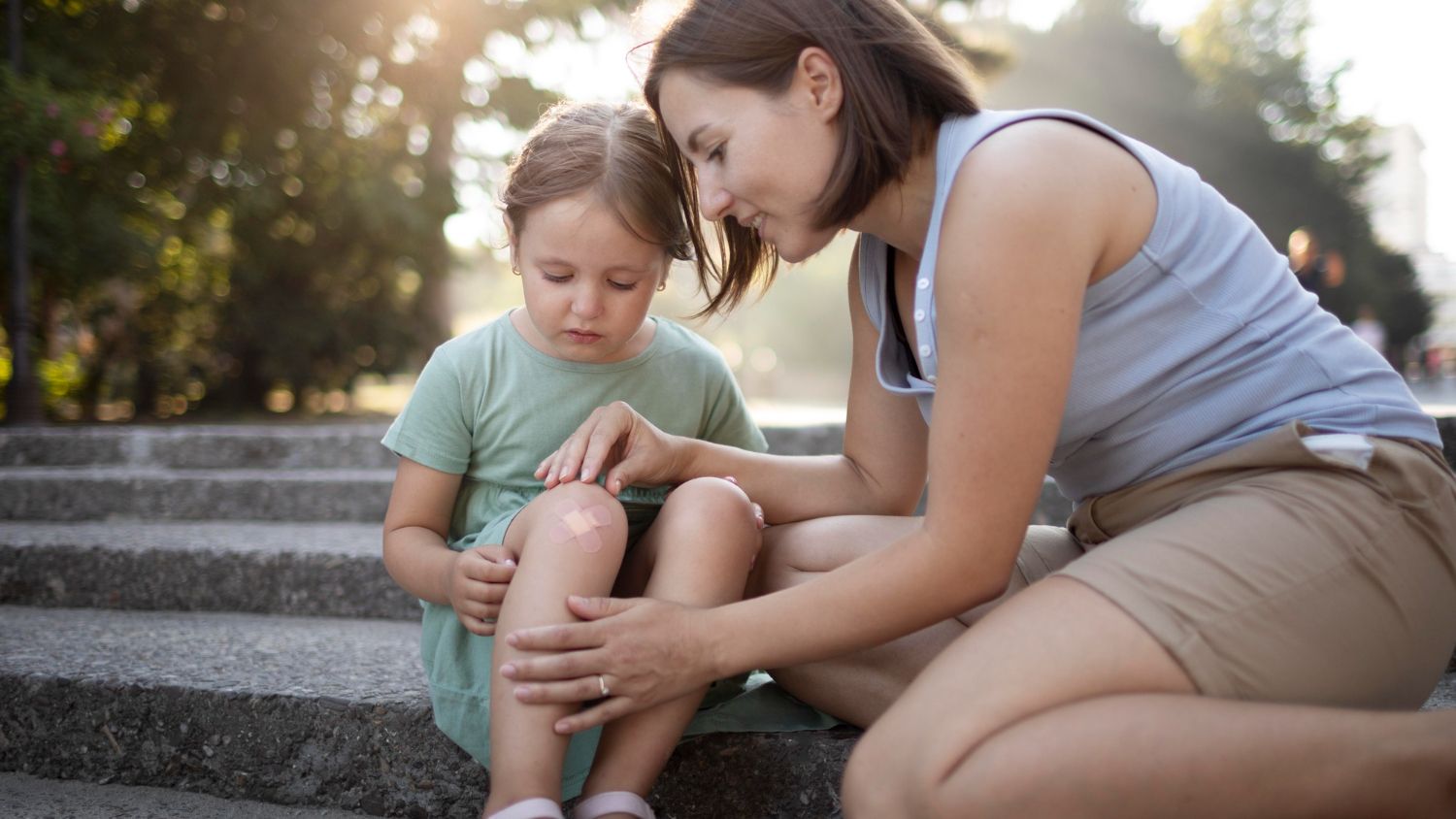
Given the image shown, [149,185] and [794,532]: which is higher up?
[794,532]

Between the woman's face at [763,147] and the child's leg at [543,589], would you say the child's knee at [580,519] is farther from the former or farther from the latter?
the woman's face at [763,147]

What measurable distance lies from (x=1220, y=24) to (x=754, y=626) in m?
31.0

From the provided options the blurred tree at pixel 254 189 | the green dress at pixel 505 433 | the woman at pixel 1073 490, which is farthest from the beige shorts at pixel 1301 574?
the blurred tree at pixel 254 189

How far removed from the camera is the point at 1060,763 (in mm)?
1133

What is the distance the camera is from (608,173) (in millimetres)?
1789

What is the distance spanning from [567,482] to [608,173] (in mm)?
521

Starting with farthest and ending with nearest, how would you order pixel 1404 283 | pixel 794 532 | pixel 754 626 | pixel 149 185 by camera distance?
1. pixel 1404 283
2. pixel 149 185
3. pixel 794 532
4. pixel 754 626

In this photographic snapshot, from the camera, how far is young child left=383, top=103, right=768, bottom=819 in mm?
1498

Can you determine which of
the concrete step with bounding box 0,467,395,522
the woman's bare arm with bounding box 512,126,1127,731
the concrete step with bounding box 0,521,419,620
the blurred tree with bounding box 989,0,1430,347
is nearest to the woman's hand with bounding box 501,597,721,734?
the woman's bare arm with bounding box 512,126,1127,731

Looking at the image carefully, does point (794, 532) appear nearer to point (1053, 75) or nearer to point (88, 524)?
point (88, 524)

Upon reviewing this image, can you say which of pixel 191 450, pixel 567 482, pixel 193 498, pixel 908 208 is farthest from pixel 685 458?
pixel 191 450

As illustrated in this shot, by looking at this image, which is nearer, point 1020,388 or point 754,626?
point 1020,388

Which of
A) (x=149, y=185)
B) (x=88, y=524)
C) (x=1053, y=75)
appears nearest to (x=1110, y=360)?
(x=88, y=524)

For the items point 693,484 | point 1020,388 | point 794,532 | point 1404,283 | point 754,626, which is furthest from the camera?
point 1404,283
